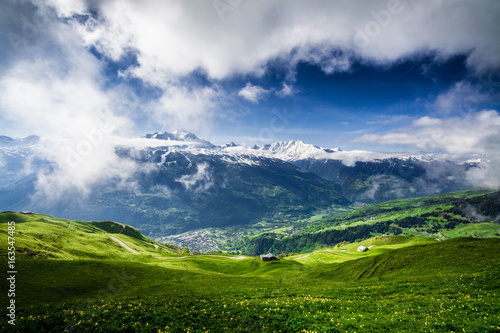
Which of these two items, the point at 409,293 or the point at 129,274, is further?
the point at 129,274

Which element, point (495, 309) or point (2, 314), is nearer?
point (495, 309)

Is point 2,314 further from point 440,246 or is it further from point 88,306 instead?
point 440,246

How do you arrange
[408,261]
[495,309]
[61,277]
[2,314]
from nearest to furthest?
[495,309] < [2,314] < [61,277] < [408,261]

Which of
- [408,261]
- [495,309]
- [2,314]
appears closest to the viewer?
[495,309]

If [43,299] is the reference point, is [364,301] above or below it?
below

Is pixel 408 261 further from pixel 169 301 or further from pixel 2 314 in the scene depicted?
pixel 2 314

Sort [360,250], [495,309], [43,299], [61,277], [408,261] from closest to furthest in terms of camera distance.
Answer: [495,309] → [43,299] → [61,277] → [408,261] → [360,250]

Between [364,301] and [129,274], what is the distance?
5281cm

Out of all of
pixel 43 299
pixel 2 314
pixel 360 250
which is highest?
pixel 2 314

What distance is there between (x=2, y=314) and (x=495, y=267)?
194 ft

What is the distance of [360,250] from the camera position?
115875mm

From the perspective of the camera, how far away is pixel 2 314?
63.3 ft

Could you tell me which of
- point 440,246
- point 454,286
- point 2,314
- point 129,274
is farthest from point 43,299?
point 440,246

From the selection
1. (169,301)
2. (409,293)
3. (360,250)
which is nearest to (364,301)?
(409,293)
